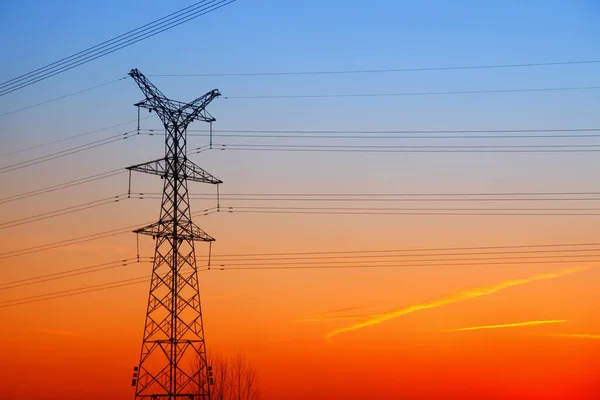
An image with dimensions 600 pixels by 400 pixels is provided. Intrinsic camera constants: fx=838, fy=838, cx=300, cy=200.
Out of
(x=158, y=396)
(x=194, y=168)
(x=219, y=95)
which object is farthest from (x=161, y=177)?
(x=158, y=396)

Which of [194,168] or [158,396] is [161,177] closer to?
[194,168]

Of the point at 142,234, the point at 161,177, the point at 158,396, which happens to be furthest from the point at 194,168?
the point at 158,396

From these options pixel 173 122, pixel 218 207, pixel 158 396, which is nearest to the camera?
pixel 158 396

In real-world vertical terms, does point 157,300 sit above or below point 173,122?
below

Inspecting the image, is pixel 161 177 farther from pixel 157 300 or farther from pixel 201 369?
pixel 201 369

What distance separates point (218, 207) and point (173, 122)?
26.7ft

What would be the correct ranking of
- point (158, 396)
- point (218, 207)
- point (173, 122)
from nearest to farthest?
point (158, 396) < point (173, 122) < point (218, 207)

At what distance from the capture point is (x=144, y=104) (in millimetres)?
55688

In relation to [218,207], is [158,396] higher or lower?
lower

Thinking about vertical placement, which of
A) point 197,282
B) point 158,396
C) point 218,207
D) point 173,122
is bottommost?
point 158,396

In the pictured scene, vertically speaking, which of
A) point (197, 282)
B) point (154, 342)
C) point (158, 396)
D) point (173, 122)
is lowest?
point (158, 396)

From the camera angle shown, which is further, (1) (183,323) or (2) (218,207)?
(2) (218,207)

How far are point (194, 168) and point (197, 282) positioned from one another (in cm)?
765

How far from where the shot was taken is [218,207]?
202 feet
